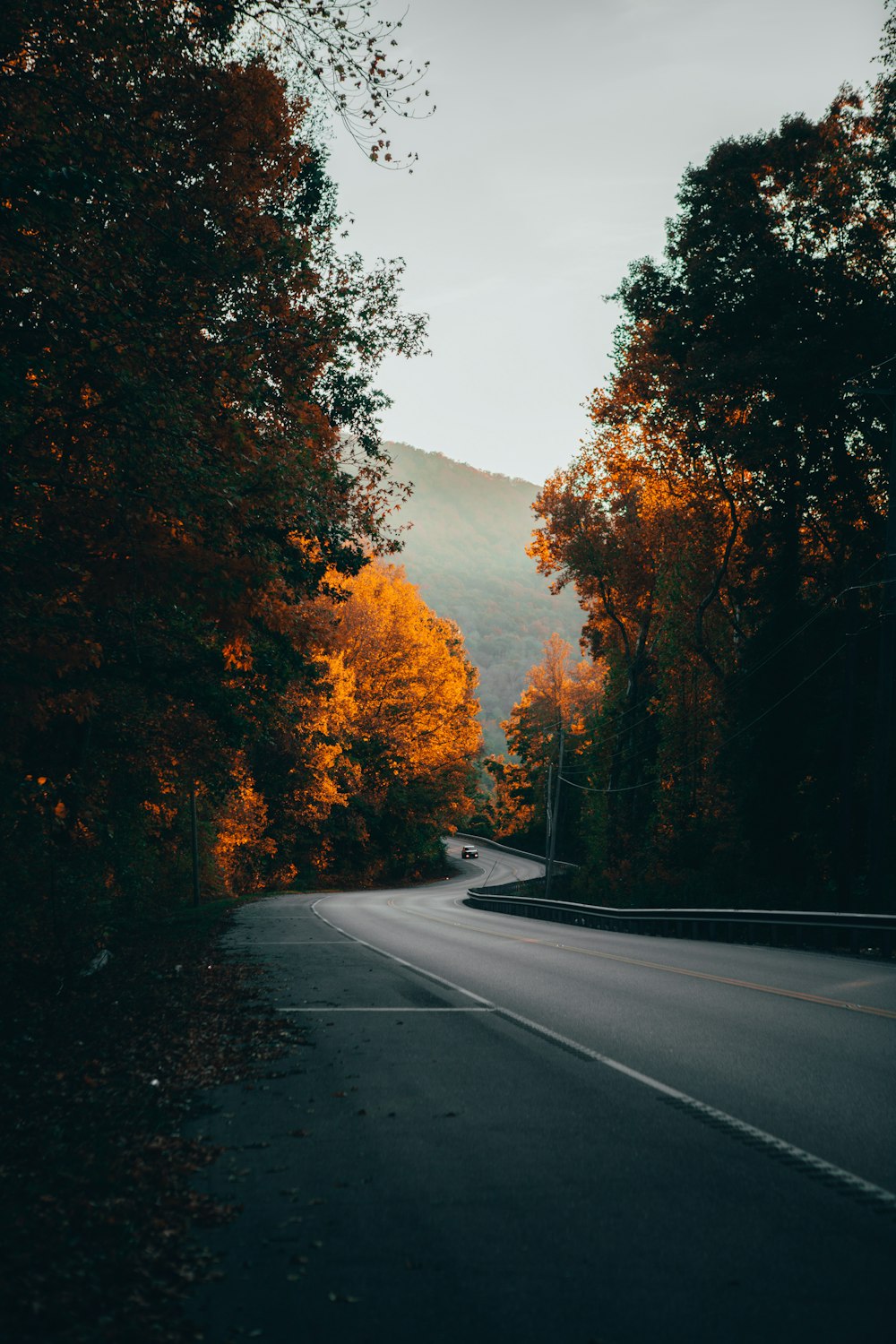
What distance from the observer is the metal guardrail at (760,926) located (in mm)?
16516

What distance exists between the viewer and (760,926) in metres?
20.5

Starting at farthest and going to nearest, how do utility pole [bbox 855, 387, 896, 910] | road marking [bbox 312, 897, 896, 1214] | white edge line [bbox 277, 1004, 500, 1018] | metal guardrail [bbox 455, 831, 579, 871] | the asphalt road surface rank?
metal guardrail [bbox 455, 831, 579, 871] → utility pole [bbox 855, 387, 896, 910] → white edge line [bbox 277, 1004, 500, 1018] → road marking [bbox 312, 897, 896, 1214] → the asphalt road surface

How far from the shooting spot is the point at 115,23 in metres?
9.54

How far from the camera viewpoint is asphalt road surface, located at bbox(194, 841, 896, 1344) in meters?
3.62

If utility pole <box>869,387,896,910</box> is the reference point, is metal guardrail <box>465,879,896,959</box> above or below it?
below

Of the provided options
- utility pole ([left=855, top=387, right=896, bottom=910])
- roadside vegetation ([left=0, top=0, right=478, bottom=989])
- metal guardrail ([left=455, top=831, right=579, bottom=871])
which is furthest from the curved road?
metal guardrail ([left=455, top=831, right=579, bottom=871])

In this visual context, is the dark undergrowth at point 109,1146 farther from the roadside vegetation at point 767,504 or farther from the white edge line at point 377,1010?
the roadside vegetation at point 767,504

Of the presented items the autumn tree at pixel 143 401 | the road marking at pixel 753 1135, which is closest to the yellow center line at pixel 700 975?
the road marking at pixel 753 1135

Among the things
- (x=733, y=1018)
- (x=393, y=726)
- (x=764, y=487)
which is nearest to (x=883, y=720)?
(x=733, y=1018)

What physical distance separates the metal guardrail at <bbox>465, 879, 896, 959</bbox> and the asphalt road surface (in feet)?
19.2

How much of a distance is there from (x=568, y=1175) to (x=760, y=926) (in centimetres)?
1669

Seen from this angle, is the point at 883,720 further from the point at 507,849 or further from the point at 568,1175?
the point at 507,849

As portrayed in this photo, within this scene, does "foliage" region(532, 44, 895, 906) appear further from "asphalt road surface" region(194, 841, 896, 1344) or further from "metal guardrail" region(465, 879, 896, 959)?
"asphalt road surface" region(194, 841, 896, 1344)

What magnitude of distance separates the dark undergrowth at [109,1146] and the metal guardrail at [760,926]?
33.3ft
